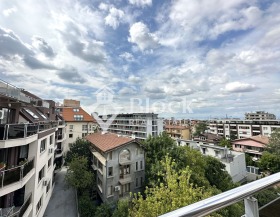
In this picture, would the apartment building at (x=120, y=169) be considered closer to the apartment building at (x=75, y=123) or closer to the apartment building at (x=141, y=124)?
the apartment building at (x=75, y=123)

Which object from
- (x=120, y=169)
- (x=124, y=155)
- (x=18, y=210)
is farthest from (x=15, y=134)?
(x=124, y=155)

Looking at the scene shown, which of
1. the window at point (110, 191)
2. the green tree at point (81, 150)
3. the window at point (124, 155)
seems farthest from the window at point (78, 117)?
the window at point (110, 191)

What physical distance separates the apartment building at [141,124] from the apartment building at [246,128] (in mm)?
24915

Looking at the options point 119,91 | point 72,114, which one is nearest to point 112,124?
point 72,114

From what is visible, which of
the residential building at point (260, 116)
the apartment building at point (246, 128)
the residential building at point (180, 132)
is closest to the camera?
the apartment building at point (246, 128)

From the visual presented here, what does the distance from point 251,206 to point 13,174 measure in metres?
9.54

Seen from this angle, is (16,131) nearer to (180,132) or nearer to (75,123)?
(75,123)

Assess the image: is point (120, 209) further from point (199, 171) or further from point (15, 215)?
point (199, 171)

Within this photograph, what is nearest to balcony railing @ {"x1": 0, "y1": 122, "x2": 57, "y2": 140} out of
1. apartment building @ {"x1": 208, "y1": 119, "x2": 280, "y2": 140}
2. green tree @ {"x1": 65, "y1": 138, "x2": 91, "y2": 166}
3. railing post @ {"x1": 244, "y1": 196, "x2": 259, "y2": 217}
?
railing post @ {"x1": 244, "y1": 196, "x2": 259, "y2": 217}

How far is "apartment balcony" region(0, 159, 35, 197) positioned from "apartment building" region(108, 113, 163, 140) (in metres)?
37.1

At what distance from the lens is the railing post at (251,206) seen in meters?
1.25

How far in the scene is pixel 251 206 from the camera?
1.25 meters

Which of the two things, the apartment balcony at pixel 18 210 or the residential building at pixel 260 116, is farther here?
the residential building at pixel 260 116

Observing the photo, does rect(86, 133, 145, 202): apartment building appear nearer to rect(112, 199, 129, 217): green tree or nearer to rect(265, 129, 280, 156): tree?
rect(112, 199, 129, 217): green tree
